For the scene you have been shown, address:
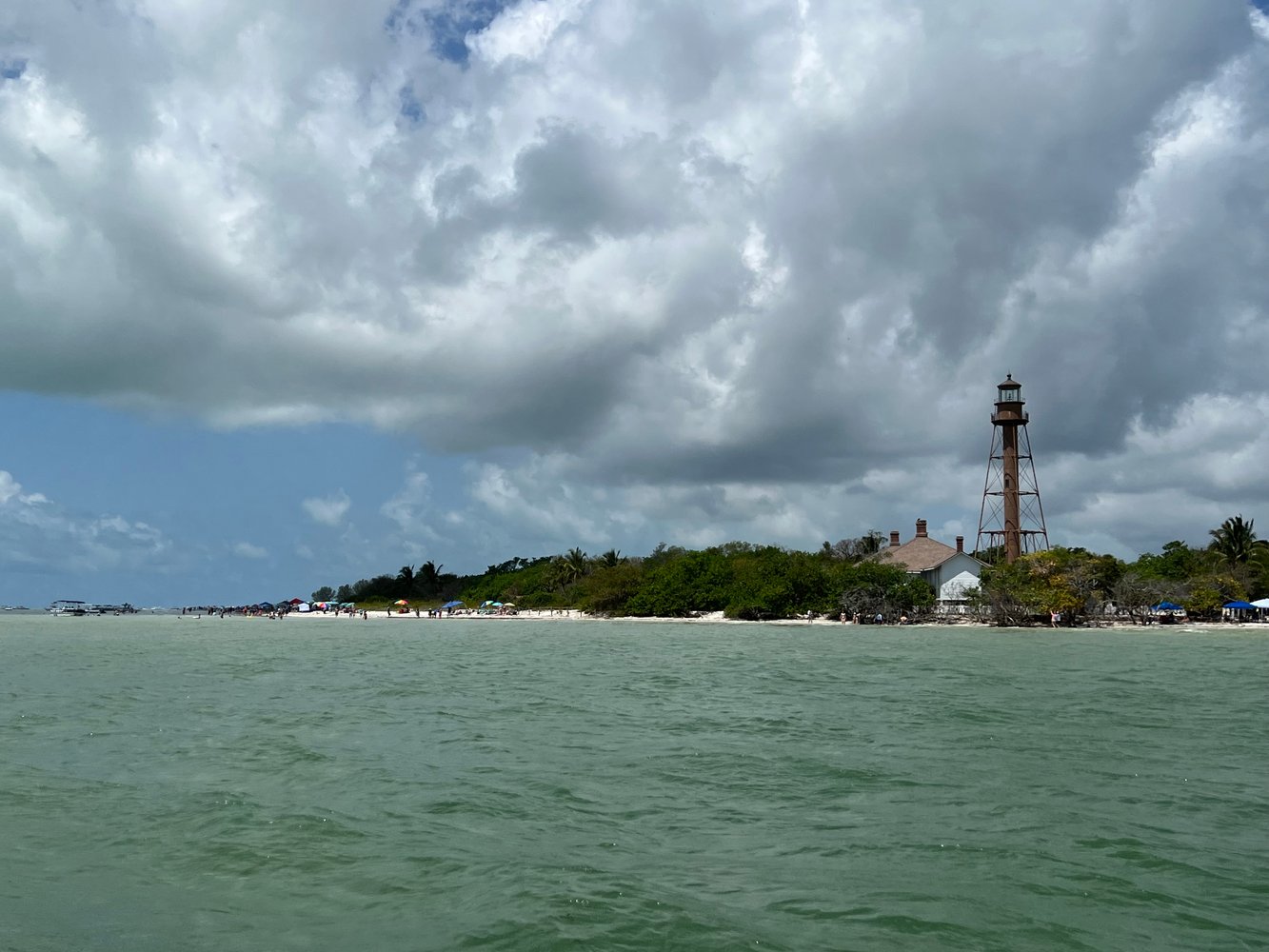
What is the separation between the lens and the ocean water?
7.94 meters

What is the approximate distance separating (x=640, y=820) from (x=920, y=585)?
67.1 meters

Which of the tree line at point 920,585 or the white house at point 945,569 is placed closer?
the tree line at point 920,585

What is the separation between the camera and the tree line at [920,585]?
2761 inches

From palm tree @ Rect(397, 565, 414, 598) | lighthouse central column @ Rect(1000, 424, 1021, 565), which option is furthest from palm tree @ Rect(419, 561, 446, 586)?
lighthouse central column @ Rect(1000, 424, 1021, 565)

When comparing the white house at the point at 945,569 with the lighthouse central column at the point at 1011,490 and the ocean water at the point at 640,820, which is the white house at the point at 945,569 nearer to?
the lighthouse central column at the point at 1011,490

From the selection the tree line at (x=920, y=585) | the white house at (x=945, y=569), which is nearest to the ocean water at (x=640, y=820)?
the tree line at (x=920, y=585)

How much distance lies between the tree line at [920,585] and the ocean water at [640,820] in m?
46.6

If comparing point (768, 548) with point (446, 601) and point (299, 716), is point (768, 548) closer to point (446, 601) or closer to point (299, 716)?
point (446, 601)

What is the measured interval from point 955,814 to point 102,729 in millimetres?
15629

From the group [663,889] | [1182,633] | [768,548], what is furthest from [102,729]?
[768,548]

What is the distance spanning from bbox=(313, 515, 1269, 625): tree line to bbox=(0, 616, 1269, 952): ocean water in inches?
1833

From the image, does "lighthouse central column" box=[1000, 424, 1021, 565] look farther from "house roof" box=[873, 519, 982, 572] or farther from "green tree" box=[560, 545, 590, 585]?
"green tree" box=[560, 545, 590, 585]

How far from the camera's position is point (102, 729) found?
19.1 metres

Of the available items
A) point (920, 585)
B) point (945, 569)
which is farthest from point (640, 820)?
point (945, 569)
